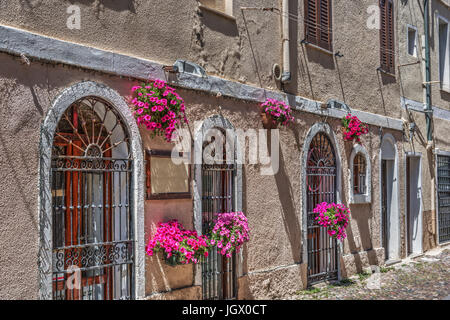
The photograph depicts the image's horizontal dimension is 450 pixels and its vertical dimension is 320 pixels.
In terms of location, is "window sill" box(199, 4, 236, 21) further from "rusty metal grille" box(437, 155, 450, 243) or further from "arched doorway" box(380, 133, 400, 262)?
"rusty metal grille" box(437, 155, 450, 243)

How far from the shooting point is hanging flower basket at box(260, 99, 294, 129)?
7957 millimetres

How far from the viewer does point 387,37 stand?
1184 centimetres

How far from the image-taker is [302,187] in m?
8.94

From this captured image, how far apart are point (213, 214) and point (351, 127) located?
388cm

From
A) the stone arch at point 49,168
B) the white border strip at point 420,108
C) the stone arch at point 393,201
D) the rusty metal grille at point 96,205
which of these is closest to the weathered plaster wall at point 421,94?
the white border strip at point 420,108

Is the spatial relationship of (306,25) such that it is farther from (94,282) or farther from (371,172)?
(94,282)

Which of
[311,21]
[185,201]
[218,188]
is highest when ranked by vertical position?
[311,21]

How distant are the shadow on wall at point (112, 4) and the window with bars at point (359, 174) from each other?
605 centimetres

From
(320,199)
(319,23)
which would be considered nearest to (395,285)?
(320,199)

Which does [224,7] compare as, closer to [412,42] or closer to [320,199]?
[320,199]

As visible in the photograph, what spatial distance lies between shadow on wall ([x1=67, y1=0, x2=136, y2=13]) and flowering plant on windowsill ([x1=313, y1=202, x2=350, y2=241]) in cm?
464

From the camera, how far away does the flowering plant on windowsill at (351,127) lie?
10016 mm

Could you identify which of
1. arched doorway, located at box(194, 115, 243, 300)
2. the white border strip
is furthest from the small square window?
arched doorway, located at box(194, 115, 243, 300)

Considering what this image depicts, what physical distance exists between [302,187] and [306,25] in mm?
2619
